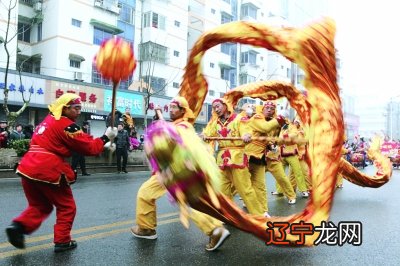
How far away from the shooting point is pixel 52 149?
404 cm

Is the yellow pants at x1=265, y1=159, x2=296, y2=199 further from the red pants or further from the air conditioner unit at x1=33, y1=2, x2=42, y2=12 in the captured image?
the air conditioner unit at x1=33, y1=2, x2=42, y2=12

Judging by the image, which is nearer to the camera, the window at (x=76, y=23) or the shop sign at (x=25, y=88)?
the shop sign at (x=25, y=88)

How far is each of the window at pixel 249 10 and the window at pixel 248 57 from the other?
3.82 m

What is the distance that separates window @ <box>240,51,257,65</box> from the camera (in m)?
40.9

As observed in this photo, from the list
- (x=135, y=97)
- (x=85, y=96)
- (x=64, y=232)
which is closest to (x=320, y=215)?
(x=64, y=232)

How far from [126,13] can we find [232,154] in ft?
83.2

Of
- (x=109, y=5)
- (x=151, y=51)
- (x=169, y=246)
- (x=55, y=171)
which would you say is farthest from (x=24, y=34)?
(x=169, y=246)

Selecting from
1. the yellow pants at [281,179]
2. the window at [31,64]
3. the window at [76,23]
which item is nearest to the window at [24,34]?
the window at [31,64]

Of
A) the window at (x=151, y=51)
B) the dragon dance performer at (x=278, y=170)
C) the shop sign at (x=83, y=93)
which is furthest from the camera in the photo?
the window at (x=151, y=51)

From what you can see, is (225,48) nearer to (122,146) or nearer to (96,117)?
(96,117)

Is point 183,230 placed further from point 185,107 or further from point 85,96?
point 85,96

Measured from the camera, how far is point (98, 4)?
26.1 m

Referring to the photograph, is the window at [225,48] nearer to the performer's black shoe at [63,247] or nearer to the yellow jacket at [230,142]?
the yellow jacket at [230,142]

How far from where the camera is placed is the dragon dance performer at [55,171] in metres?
3.97
